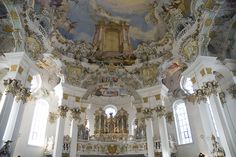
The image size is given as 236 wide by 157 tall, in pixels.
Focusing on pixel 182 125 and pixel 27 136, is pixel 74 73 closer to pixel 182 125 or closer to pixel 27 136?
pixel 27 136

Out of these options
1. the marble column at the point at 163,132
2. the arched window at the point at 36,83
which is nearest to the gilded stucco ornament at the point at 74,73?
the arched window at the point at 36,83

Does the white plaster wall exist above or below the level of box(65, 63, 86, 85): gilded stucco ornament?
below

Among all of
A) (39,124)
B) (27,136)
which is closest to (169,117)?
(39,124)

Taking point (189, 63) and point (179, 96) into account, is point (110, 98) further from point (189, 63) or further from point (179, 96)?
point (189, 63)

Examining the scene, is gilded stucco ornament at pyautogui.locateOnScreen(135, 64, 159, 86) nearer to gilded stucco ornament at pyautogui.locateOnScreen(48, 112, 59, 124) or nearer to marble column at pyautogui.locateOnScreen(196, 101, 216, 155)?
marble column at pyautogui.locateOnScreen(196, 101, 216, 155)

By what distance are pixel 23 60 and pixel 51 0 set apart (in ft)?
19.6

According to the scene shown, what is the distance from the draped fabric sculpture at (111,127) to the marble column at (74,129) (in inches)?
70.0

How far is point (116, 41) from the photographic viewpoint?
65.2 feet

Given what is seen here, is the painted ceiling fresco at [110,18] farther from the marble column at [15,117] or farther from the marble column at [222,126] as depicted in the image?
the marble column at [222,126]

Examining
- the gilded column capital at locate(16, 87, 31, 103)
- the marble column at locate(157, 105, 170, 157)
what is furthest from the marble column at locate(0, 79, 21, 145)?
the marble column at locate(157, 105, 170, 157)

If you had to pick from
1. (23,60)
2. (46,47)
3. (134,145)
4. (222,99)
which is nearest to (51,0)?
(46,47)

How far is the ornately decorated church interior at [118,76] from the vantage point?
13.2 m

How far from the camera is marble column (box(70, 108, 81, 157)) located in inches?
597

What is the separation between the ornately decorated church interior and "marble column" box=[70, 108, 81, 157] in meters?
0.07
